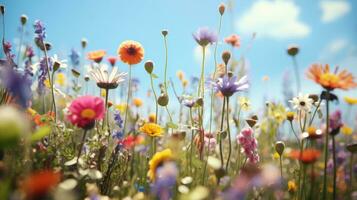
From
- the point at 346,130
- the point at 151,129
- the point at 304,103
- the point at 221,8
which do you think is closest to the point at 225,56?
the point at 221,8

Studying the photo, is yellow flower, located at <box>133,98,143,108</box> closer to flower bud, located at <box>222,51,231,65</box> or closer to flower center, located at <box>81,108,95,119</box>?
flower bud, located at <box>222,51,231,65</box>

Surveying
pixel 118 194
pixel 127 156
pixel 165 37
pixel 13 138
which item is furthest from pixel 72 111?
pixel 165 37

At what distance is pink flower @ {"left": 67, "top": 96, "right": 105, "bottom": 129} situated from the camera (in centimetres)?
125

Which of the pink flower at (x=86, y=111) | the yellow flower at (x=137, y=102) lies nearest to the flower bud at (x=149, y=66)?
the pink flower at (x=86, y=111)

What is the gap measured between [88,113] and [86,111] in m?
0.01

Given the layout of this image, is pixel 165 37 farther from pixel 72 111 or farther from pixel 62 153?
pixel 72 111

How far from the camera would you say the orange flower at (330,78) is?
1588mm

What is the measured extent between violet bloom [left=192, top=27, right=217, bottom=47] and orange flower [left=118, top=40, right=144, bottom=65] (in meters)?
0.37

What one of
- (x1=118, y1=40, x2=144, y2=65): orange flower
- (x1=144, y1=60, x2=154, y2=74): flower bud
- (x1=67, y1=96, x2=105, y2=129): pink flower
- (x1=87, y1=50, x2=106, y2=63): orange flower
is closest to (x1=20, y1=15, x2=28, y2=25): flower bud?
(x1=87, y1=50, x2=106, y2=63): orange flower

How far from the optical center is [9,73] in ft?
3.03

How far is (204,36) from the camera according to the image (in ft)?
7.73

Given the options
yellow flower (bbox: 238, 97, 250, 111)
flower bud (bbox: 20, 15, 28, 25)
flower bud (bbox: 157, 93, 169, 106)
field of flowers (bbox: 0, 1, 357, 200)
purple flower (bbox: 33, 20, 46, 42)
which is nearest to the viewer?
field of flowers (bbox: 0, 1, 357, 200)

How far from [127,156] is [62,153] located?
415 mm

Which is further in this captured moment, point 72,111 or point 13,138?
point 72,111
